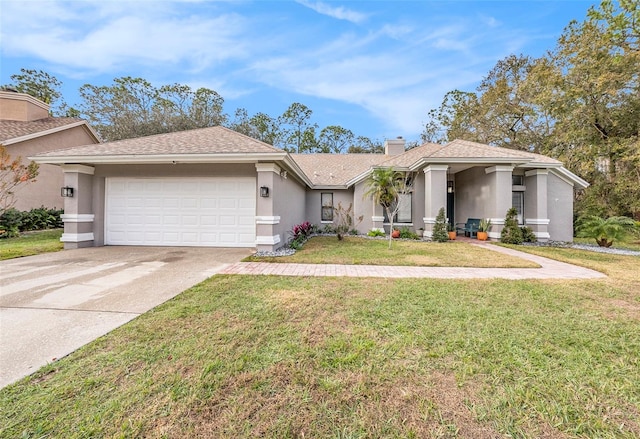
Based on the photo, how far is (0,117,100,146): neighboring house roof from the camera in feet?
41.1

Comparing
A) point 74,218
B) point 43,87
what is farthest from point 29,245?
point 43,87

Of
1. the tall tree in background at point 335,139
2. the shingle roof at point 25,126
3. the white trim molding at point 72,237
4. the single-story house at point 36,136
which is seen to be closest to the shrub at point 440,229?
the white trim molding at point 72,237

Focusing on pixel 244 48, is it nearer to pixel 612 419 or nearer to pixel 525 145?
pixel 612 419

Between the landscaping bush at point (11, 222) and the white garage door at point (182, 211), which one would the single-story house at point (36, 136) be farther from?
the white garage door at point (182, 211)

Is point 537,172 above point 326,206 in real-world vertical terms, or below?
above

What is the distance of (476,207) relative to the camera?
12.5m

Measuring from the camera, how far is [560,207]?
465 inches

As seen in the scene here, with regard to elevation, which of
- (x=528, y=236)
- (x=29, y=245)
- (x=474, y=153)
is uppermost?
(x=474, y=153)

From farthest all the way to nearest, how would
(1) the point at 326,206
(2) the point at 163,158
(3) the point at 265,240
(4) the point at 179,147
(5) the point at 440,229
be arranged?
(1) the point at 326,206, (5) the point at 440,229, (4) the point at 179,147, (2) the point at 163,158, (3) the point at 265,240

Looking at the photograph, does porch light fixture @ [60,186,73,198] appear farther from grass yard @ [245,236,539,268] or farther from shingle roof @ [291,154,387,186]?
shingle roof @ [291,154,387,186]

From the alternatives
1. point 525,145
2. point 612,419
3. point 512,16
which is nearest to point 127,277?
point 612,419

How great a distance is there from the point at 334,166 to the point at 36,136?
50.7ft

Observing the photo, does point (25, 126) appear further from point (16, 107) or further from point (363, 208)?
point (363, 208)

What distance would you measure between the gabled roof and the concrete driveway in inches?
115
